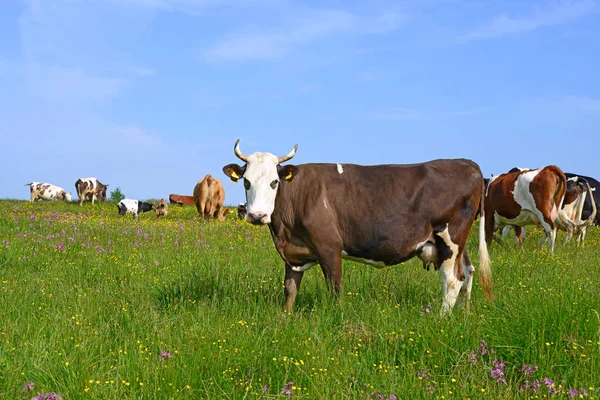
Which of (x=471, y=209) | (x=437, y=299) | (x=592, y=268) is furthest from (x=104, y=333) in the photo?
(x=592, y=268)

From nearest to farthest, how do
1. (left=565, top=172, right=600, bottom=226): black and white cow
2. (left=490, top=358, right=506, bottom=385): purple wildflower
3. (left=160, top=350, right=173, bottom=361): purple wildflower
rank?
(left=490, top=358, right=506, bottom=385): purple wildflower
(left=160, top=350, right=173, bottom=361): purple wildflower
(left=565, top=172, right=600, bottom=226): black and white cow

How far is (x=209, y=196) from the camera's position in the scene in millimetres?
23875

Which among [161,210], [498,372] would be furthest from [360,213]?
[161,210]

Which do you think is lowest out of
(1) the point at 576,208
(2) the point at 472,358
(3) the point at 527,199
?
(2) the point at 472,358

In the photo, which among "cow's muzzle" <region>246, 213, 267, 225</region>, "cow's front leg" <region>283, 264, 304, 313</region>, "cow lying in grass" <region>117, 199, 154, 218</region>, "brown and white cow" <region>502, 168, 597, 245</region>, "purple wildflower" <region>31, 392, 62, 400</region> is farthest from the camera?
"cow lying in grass" <region>117, 199, 154, 218</region>

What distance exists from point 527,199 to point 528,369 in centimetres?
1044

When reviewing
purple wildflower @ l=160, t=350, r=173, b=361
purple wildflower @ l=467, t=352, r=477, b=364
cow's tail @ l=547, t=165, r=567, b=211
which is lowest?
purple wildflower @ l=467, t=352, r=477, b=364

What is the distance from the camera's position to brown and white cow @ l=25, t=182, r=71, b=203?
132ft

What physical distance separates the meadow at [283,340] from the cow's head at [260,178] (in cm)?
121

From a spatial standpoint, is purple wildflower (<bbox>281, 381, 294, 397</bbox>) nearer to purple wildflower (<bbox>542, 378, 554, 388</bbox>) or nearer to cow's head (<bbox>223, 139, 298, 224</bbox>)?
purple wildflower (<bbox>542, 378, 554, 388</bbox>)

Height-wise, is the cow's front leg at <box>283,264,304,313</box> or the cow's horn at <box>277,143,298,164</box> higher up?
the cow's horn at <box>277,143,298,164</box>

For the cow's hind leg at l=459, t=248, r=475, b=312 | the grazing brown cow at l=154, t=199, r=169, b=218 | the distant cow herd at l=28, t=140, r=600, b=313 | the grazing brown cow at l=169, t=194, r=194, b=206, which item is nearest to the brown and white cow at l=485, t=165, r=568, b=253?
the cow's hind leg at l=459, t=248, r=475, b=312

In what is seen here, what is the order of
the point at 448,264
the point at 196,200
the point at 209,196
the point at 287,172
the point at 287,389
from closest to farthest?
the point at 287,389 → the point at 287,172 → the point at 448,264 → the point at 209,196 → the point at 196,200

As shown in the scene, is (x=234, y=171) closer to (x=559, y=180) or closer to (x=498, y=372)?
(x=498, y=372)
